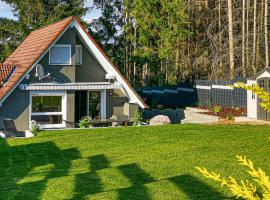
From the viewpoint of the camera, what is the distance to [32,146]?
17219 millimetres

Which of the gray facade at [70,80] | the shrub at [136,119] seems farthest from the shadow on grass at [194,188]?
the gray facade at [70,80]

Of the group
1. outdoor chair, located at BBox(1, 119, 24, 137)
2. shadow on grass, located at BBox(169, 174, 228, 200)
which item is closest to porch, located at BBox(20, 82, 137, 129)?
outdoor chair, located at BBox(1, 119, 24, 137)

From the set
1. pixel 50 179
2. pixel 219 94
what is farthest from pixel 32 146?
pixel 219 94

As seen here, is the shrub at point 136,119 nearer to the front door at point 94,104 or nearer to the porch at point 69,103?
the porch at point 69,103

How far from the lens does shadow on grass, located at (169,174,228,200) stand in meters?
9.28

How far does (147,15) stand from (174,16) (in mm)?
3623

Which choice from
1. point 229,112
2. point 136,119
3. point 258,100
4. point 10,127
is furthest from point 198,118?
point 10,127

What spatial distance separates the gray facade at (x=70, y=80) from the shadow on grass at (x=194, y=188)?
15.3m

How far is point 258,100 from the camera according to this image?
82.0 feet

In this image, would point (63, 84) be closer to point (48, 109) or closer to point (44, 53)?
point (48, 109)

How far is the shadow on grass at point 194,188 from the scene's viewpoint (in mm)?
9281

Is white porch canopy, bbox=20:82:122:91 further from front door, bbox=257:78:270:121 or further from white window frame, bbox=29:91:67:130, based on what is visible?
front door, bbox=257:78:270:121

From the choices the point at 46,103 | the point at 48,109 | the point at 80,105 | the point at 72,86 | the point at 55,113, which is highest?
the point at 72,86

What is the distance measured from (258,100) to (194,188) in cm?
1624
